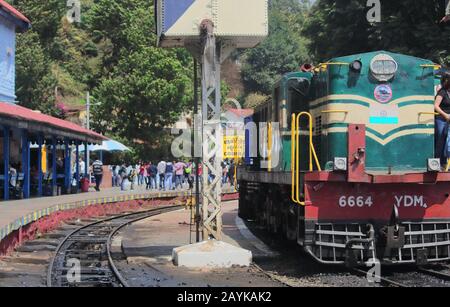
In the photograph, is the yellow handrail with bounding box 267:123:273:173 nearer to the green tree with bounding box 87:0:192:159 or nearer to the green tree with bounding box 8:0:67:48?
the green tree with bounding box 87:0:192:159

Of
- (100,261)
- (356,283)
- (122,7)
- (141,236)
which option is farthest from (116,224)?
(122,7)

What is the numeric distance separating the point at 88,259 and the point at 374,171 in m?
6.55

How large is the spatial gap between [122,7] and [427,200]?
137 ft

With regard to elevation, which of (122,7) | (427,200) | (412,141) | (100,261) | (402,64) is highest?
(122,7)

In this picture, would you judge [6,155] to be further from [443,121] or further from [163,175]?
[443,121]

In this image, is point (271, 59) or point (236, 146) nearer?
point (236, 146)

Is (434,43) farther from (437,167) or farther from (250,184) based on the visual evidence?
(437,167)

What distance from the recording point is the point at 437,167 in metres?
10.3

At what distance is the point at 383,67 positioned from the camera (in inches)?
431

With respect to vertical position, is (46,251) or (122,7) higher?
(122,7)

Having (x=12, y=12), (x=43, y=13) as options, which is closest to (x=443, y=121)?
(x=12, y=12)

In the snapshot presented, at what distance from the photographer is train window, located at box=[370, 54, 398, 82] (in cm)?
1093

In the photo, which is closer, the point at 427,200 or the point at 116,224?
the point at 427,200

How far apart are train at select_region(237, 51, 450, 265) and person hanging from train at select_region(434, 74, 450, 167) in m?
0.11
